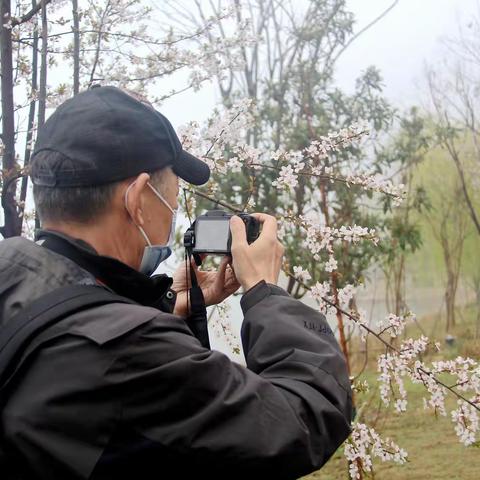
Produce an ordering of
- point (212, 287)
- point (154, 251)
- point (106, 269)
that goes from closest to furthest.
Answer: point (106, 269) → point (154, 251) → point (212, 287)

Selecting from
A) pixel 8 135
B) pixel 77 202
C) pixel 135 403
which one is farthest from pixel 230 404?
pixel 8 135

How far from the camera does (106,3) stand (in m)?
2.78

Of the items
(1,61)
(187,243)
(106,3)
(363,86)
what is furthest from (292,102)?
(187,243)

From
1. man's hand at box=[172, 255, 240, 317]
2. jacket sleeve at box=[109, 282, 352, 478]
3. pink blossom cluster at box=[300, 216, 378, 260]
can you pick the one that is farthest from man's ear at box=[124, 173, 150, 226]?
pink blossom cluster at box=[300, 216, 378, 260]

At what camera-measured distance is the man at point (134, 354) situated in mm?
924

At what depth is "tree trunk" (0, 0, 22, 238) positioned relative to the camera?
2.19 meters

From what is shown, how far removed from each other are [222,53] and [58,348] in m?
2.91

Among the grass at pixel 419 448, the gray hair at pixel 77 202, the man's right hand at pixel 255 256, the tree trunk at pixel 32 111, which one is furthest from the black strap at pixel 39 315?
the grass at pixel 419 448

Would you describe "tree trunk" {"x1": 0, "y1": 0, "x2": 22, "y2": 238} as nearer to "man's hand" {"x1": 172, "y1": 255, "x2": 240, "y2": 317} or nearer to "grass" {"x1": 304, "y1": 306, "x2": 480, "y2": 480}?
"man's hand" {"x1": 172, "y1": 255, "x2": 240, "y2": 317}

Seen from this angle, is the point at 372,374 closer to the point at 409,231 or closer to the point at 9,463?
the point at 409,231

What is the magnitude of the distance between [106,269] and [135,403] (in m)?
0.23

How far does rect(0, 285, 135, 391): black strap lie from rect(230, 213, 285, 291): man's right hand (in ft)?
1.01

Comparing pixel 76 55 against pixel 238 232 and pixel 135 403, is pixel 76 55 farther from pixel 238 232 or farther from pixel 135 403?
pixel 135 403

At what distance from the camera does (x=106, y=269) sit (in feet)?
3.51
